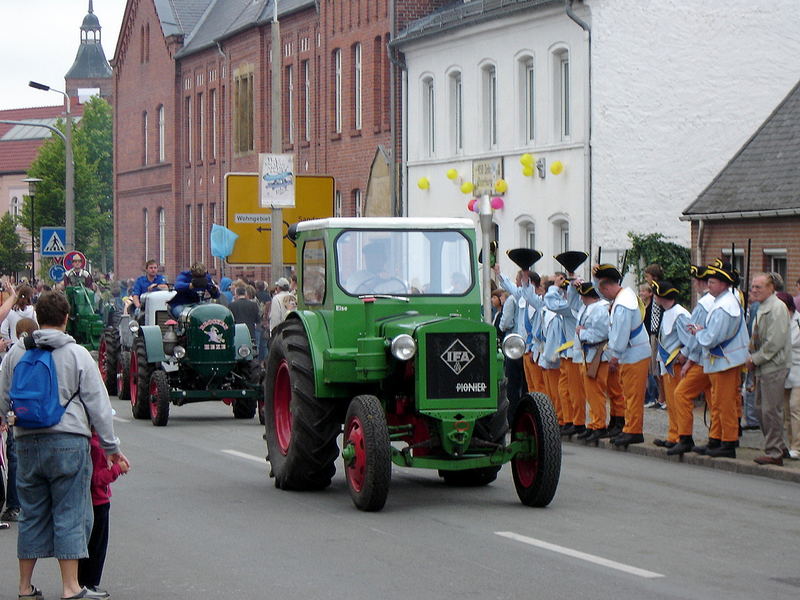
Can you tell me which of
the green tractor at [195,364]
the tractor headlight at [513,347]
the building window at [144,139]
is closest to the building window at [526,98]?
the green tractor at [195,364]

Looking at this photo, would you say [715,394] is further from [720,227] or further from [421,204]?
[421,204]

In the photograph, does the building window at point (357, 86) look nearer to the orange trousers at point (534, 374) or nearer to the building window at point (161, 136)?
the building window at point (161, 136)

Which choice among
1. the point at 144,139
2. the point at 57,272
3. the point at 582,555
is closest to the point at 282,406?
the point at 582,555

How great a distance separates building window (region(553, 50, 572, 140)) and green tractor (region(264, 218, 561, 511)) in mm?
19348

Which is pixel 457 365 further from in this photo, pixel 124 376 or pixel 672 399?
pixel 124 376

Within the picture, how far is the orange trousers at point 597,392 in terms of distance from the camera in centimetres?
1777

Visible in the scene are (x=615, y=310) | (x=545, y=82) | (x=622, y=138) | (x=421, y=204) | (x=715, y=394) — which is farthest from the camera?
(x=421, y=204)

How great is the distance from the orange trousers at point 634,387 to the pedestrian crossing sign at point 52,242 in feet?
105

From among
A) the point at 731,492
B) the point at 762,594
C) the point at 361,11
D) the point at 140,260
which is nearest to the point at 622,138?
the point at 361,11

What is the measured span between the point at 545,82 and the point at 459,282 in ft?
67.6

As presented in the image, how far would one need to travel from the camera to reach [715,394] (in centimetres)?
1585

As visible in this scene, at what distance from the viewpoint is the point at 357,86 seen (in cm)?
4406

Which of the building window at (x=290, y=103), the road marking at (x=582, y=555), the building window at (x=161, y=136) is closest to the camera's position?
the road marking at (x=582, y=555)

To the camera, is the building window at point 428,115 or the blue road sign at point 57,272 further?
the blue road sign at point 57,272
